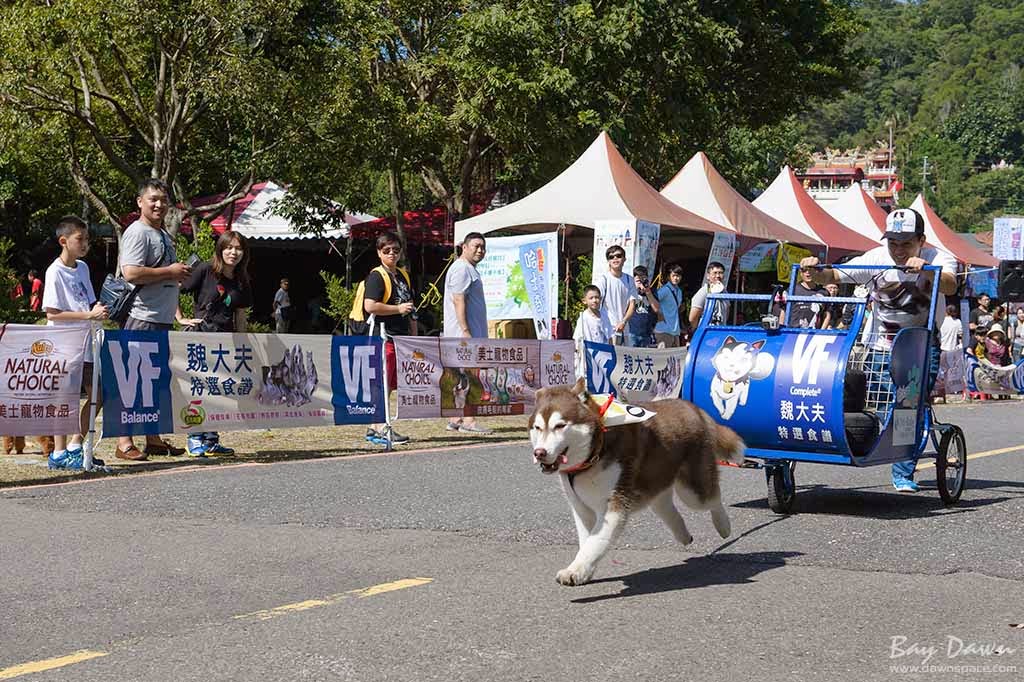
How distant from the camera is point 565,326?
78.9ft

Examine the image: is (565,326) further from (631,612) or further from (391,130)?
(631,612)

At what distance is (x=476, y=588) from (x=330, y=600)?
0.72 metres

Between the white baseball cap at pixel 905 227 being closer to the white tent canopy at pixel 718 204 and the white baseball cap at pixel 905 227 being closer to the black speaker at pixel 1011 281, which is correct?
the black speaker at pixel 1011 281

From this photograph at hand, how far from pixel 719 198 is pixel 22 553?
21.0m

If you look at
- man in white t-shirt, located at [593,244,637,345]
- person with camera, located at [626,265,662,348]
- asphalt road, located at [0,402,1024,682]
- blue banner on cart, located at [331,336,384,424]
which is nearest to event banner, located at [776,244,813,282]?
person with camera, located at [626,265,662,348]

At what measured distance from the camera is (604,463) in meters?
6.33

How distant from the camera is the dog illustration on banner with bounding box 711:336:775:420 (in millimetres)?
8680

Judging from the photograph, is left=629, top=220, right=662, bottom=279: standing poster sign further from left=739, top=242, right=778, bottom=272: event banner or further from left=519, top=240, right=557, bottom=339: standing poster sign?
left=739, top=242, right=778, bottom=272: event banner

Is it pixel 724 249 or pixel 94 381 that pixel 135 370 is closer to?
pixel 94 381

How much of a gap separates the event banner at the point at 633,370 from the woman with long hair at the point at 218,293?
4.78 meters

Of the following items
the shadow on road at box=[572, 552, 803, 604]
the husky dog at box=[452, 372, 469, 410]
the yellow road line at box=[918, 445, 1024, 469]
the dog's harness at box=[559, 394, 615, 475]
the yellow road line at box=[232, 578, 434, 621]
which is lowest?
the yellow road line at box=[918, 445, 1024, 469]

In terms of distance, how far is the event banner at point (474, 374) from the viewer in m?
13.9

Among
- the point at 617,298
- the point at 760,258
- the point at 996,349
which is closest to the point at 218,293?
the point at 617,298

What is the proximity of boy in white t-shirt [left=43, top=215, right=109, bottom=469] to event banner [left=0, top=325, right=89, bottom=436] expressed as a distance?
0.33 feet
